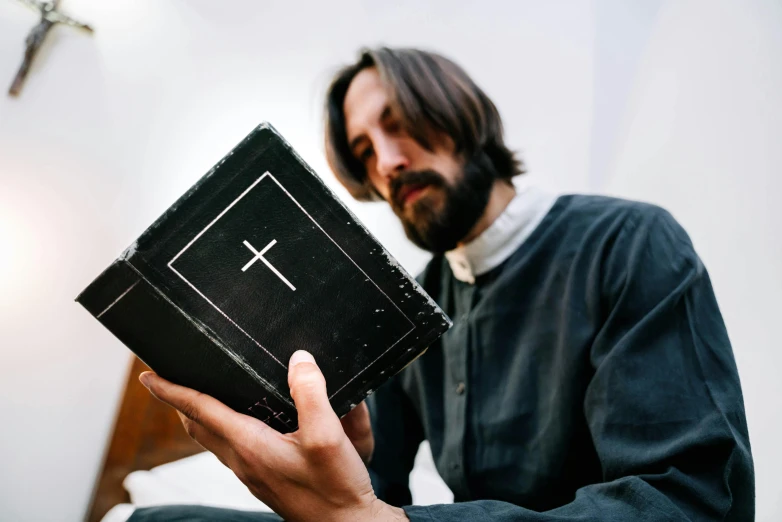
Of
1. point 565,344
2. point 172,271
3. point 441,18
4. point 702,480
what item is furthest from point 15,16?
point 702,480

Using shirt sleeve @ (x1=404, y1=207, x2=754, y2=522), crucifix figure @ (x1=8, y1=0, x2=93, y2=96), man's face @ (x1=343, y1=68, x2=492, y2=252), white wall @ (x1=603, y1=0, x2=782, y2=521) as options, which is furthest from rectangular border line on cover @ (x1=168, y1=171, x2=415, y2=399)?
crucifix figure @ (x1=8, y1=0, x2=93, y2=96)

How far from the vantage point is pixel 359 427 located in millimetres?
602

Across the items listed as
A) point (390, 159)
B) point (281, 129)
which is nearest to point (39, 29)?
point (281, 129)

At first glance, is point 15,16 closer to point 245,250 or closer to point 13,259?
point 13,259

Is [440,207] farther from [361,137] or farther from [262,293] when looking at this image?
[262,293]

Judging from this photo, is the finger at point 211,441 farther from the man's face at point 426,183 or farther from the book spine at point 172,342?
the man's face at point 426,183

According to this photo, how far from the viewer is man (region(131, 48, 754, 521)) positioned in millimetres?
370

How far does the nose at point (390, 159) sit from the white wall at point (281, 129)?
0.65 meters

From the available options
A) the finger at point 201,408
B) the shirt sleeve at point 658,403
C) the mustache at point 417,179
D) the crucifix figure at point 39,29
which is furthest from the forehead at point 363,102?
the crucifix figure at point 39,29

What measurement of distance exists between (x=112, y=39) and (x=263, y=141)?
1501 millimetres

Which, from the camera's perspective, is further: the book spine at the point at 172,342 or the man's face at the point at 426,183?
the man's face at the point at 426,183

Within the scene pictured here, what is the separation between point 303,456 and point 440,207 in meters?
0.50

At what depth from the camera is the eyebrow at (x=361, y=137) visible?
2.74ft

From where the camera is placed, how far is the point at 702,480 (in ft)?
1.28
